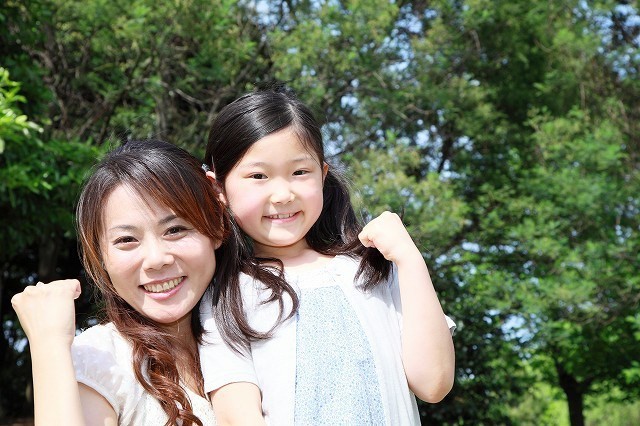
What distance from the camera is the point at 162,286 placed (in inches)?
78.5

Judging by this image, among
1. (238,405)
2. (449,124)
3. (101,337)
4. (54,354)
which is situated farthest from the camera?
(449,124)

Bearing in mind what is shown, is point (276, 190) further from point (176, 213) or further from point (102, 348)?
point (102, 348)

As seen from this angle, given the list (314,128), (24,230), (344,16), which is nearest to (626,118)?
(344,16)

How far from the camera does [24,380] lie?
13.2 m

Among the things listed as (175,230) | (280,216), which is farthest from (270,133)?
(175,230)

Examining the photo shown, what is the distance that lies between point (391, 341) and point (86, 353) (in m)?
0.68

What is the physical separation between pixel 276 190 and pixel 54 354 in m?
0.62

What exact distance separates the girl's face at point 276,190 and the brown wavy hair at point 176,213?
0.20 feet

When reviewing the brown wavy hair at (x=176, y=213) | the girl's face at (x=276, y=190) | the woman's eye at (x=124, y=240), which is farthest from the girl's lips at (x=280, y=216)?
the woman's eye at (x=124, y=240)

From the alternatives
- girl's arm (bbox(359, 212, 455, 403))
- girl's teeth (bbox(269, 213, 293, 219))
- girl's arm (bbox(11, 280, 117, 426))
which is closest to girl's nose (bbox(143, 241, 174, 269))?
girl's arm (bbox(11, 280, 117, 426))

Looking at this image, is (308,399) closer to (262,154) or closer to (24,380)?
(262,154)

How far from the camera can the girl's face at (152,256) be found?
6.42 feet

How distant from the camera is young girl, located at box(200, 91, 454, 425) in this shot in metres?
1.89

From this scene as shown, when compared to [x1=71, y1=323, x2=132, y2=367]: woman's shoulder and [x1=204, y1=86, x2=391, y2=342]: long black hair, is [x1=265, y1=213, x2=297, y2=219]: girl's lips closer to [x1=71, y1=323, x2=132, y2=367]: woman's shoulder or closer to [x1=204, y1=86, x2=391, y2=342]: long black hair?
[x1=204, y1=86, x2=391, y2=342]: long black hair
